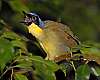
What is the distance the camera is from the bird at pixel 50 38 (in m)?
1.27

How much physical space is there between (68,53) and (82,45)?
52 mm

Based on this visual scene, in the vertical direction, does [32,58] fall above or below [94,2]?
below

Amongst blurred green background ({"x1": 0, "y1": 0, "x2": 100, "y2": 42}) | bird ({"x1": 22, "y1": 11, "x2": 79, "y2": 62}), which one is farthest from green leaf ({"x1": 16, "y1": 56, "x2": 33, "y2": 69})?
blurred green background ({"x1": 0, "y1": 0, "x2": 100, "y2": 42})

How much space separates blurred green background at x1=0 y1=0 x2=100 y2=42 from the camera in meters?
2.05

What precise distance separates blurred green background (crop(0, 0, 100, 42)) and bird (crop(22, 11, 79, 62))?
64 centimetres

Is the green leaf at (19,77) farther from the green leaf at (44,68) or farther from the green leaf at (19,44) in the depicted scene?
the green leaf at (19,44)

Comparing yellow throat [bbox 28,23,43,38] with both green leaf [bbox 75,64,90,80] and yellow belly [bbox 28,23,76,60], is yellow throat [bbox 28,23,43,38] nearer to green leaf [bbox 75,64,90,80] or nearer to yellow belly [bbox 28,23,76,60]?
yellow belly [bbox 28,23,76,60]

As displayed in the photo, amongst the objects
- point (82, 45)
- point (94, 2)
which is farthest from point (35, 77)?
point (94, 2)

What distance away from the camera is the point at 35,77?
3.91 ft

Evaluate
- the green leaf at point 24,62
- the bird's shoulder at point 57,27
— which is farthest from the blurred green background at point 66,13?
the green leaf at point 24,62

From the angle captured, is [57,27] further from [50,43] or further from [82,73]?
[82,73]

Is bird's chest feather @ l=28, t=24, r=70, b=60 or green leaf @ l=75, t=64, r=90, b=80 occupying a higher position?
bird's chest feather @ l=28, t=24, r=70, b=60

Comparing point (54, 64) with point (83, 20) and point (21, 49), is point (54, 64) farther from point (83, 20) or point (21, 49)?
point (83, 20)

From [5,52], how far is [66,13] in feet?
5.90
